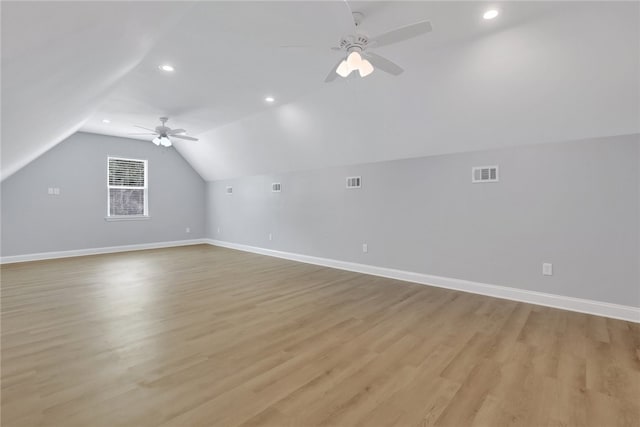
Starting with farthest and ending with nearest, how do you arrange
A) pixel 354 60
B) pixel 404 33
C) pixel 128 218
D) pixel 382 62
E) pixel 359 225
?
pixel 128 218 → pixel 359 225 → pixel 382 62 → pixel 354 60 → pixel 404 33

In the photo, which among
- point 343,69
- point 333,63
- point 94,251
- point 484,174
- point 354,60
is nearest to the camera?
point 354,60

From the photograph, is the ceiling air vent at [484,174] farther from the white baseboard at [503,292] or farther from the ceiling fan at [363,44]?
the ceiling fan at [363,44]

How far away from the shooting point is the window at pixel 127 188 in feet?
24.1

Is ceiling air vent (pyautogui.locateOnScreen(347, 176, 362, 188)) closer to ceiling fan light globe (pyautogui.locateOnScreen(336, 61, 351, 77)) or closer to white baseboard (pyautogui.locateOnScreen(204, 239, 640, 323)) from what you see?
white baseboard (pyautogui.locateOnScreen(204, 239, 640, 323))

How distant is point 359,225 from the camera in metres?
5.35

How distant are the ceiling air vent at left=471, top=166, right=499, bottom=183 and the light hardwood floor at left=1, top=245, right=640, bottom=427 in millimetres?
1614

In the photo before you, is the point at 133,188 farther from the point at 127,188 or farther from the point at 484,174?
the point at 484,174

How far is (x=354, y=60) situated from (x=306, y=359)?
7.97 ft

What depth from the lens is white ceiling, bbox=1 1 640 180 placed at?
1.89 m

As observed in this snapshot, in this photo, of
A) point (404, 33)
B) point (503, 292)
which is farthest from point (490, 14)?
point (503, 292)

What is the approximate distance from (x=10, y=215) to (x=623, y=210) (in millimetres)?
10062

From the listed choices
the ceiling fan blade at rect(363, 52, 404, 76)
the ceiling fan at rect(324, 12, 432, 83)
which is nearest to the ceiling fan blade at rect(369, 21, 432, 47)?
the ceiling fan at rect(324, 12, 432, 83)

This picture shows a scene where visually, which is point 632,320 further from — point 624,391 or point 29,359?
point 29,359

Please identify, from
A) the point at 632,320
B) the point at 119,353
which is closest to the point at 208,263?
the point at 119,353
